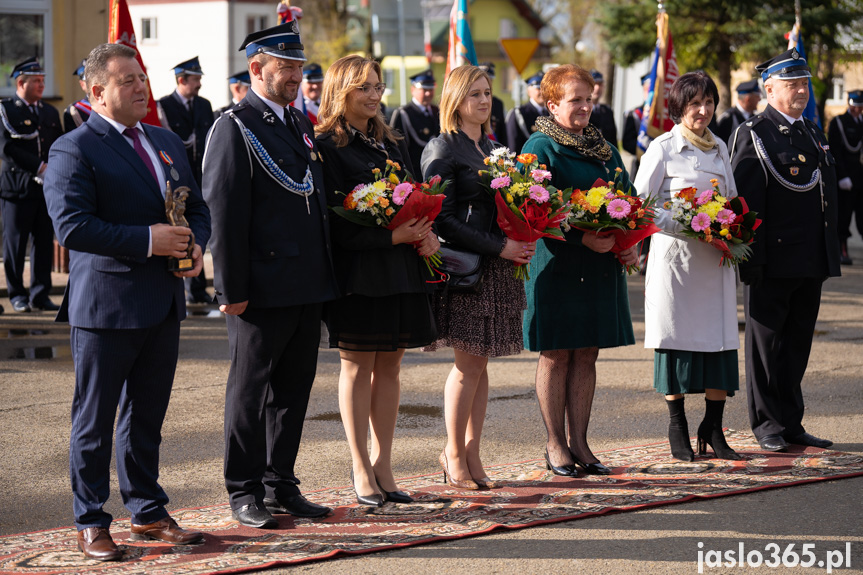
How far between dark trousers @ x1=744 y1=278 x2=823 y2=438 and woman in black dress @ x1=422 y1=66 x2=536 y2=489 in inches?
64.9

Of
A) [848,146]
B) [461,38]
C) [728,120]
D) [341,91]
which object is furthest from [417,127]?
[341,91]

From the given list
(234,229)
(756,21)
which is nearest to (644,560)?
(234,229)

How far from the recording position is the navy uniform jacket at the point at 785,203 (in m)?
6.70

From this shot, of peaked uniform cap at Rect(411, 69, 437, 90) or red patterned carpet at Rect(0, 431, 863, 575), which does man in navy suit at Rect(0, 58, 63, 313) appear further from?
red patterned carpet at Rect(0, 431, 863, 575)

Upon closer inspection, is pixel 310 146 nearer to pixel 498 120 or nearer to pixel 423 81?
pixel 423 81

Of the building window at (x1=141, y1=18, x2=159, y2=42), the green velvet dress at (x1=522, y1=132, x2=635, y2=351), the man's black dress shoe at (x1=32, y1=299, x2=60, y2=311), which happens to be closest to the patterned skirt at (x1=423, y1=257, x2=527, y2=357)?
the green velvet dress at (x1=522, y1=132, x2=635, y2=351)

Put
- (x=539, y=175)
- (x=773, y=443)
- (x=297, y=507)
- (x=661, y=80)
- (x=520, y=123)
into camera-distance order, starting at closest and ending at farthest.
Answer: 1. (x=297, y=507)
2. (x=539, y=175)
3. (x=773, y=443)
4. (x=661, y=80)
5. (x=520, y=123)

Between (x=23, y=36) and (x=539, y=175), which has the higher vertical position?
(x=23, y=36)

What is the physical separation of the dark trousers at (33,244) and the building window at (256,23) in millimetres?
25061

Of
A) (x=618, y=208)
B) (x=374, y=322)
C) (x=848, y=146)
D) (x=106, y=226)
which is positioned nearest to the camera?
(x=106, y=226)

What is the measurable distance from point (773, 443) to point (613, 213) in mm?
1822

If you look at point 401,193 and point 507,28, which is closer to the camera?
point 401,193

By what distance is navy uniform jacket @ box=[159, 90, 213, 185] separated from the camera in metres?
12.4

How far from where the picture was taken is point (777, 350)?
6.86m
